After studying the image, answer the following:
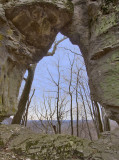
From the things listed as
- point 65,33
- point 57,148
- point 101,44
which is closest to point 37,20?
point 65,33

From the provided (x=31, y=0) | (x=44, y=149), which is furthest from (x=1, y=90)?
(x=31, y=0)

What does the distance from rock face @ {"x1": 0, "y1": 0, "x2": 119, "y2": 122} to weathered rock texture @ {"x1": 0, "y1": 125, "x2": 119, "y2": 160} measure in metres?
0.77

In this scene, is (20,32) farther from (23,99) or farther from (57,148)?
(23,99)

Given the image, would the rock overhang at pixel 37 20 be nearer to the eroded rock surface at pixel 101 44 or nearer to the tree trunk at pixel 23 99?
the eroded rock surface at pixel 101 44

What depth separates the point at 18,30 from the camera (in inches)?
161

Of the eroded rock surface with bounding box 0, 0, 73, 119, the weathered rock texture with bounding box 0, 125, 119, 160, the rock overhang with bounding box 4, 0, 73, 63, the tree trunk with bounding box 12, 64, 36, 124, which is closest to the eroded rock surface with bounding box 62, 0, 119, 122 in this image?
the rock overhang with bounding box 4, 0, 73, 63

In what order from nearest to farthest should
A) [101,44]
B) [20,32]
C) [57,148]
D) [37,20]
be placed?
[57,148], [101,44], [37,20], [20,32]

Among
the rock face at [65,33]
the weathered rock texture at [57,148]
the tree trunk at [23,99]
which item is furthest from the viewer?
the tree trunk at [23,99]

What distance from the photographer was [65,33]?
4.83 metres

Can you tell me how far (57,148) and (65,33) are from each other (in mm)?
3952

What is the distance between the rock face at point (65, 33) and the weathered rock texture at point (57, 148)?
0.77 m

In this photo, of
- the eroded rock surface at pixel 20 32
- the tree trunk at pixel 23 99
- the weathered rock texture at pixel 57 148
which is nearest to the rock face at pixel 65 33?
the eroded rock surface at pixel 20 32

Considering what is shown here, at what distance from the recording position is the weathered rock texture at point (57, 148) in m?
2.28

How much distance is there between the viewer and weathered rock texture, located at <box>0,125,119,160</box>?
2.28 metres
